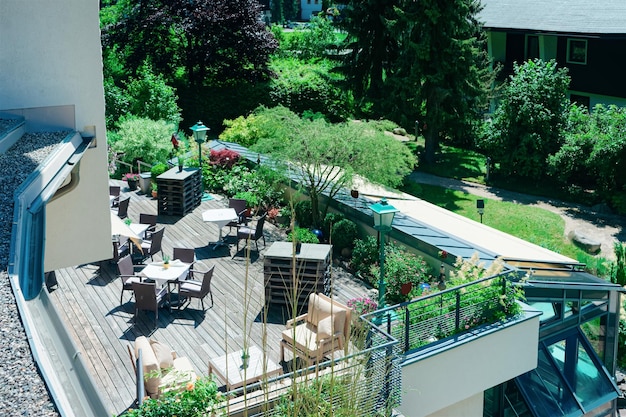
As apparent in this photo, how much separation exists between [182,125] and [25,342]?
28.4 m

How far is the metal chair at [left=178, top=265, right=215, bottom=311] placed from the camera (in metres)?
13.2

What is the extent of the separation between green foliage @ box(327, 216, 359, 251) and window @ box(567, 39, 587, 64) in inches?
734

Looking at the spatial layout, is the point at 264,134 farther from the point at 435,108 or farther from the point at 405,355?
the point at 405,355

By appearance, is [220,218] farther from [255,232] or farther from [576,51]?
[576,51]

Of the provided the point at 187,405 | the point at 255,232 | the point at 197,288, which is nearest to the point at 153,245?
the point at 255,232

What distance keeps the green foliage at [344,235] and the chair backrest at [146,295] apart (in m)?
5.15

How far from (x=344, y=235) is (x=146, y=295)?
5.49 meters

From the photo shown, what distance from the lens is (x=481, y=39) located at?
104 feet

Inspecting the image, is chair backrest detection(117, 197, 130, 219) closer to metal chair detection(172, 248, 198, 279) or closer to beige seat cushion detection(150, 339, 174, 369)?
metal chair detection(172, 248, 198, 279)

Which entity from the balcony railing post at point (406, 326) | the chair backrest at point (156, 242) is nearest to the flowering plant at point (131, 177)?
the chair backrest at point (156, 242)

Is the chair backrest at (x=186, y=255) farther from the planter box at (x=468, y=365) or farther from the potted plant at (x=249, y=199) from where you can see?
the planter box at (x=468, y=365)

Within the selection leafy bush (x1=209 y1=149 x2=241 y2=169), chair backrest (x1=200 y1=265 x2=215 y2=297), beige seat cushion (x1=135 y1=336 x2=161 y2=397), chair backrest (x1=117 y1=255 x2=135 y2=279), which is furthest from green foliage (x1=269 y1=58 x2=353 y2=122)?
beige seat cushion (x1=135 y1=336 x2=161 y2=397)

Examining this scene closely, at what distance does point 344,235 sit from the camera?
16.8m

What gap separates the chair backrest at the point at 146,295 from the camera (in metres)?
12.6
